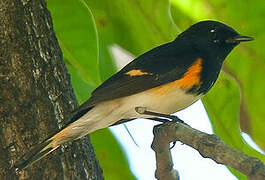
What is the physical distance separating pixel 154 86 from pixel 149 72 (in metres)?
0.08

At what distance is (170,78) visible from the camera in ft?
10.9

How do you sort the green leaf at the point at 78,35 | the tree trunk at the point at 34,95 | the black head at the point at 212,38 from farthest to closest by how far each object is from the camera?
the black head at the point at 212,38 < the green leaf at the point at 78,35 < the tree trunk at the point at 34,95

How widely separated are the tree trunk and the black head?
727 mm

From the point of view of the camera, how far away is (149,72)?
3.34 m

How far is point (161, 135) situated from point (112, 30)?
30.7 inches

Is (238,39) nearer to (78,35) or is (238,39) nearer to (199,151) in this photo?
(78,35)

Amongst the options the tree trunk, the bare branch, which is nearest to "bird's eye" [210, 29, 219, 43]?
the tree trunk

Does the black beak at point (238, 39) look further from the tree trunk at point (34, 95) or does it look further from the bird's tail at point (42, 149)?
the bird's tail at point (42, 149)

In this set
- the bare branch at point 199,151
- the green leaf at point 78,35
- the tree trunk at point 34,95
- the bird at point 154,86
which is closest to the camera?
the bare branch at point 199,151

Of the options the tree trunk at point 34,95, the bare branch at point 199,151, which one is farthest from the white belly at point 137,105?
the bare branch at point 199,151

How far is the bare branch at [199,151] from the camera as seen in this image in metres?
2.22

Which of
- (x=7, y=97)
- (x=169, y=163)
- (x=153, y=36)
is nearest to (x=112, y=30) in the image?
(x=153, y=36)

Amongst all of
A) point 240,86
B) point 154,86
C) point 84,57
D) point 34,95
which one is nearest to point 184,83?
point 154,86

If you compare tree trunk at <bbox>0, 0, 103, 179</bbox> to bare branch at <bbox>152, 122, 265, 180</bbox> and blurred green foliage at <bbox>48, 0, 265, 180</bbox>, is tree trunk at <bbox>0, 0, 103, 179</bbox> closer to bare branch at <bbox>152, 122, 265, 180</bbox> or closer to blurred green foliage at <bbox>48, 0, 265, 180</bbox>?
blurred green foliage at <bbox>48, 0, 265, 180</bbox>
